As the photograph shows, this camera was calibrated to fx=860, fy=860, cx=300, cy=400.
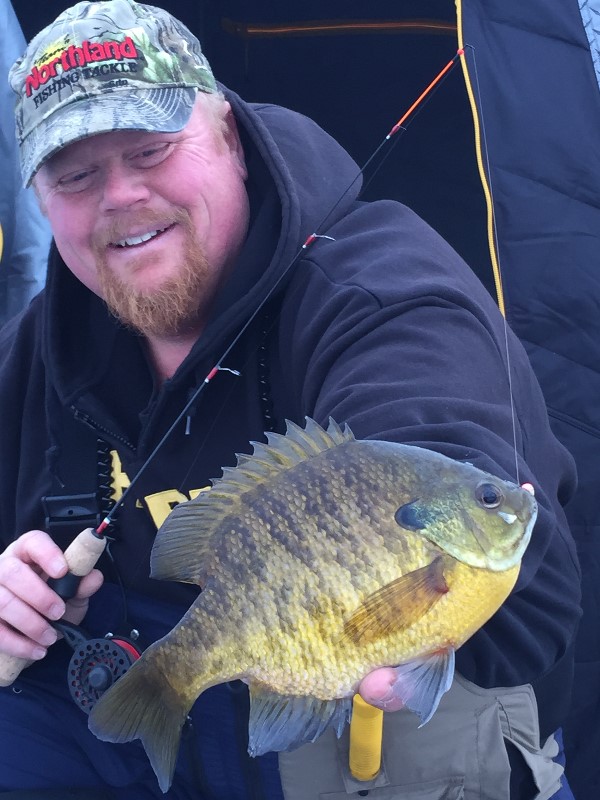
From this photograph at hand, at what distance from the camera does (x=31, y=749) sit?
2.06 m

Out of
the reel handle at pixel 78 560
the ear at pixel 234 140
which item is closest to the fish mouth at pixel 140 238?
the ear at pixel 234 140

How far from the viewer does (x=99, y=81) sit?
1.91 metres

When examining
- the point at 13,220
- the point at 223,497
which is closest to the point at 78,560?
the point at 223,497

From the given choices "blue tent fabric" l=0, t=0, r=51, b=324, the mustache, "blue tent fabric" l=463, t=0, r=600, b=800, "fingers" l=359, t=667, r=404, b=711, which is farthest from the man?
"blue tent fabric" l=0, t=0, r=51, b=324

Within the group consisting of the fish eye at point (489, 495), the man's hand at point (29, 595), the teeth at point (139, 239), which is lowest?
the man's hand at point (29, 595)

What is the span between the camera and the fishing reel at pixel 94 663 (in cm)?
177

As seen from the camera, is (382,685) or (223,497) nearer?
(382,685)

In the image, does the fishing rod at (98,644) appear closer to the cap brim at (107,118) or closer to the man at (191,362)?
the man at (191,362)

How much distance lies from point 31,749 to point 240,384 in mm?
1022

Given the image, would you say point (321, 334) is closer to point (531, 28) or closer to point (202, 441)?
point (202, 441)

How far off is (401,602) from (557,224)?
181 cm

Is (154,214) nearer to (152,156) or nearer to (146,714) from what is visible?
(152,156)

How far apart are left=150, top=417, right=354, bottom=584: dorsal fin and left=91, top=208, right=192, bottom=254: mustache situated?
0.90m

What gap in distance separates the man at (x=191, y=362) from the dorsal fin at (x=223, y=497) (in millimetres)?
237
